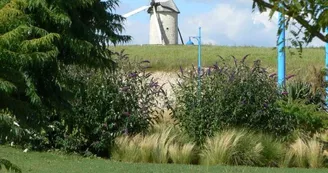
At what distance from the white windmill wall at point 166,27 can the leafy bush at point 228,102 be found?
4382cm

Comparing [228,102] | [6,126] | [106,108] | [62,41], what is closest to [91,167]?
[62,41]

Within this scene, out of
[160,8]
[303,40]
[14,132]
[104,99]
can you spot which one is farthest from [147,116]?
[160,8]

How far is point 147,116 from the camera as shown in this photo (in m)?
18.6

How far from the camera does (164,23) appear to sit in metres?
63.0

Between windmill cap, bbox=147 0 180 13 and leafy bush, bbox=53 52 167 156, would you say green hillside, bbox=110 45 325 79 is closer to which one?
windmill cap, bbox=147 0 180 13

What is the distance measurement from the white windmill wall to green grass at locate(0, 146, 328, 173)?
45306 mm

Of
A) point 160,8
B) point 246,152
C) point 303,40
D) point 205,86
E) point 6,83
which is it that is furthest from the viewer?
point 160,8

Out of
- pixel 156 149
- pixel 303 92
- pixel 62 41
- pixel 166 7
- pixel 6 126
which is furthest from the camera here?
pixel 166 7

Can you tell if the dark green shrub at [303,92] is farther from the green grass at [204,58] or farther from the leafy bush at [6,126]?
the green grass at [204,58]

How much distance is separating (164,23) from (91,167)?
48.2m

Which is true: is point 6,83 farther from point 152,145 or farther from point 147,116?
point 147,116

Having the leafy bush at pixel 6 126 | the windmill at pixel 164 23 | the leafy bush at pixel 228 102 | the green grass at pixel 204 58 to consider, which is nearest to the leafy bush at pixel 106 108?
the leafy bush at pixel 228 102

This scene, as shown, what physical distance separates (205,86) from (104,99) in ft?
8.49

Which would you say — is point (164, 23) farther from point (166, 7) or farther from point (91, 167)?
point (91, 167)
